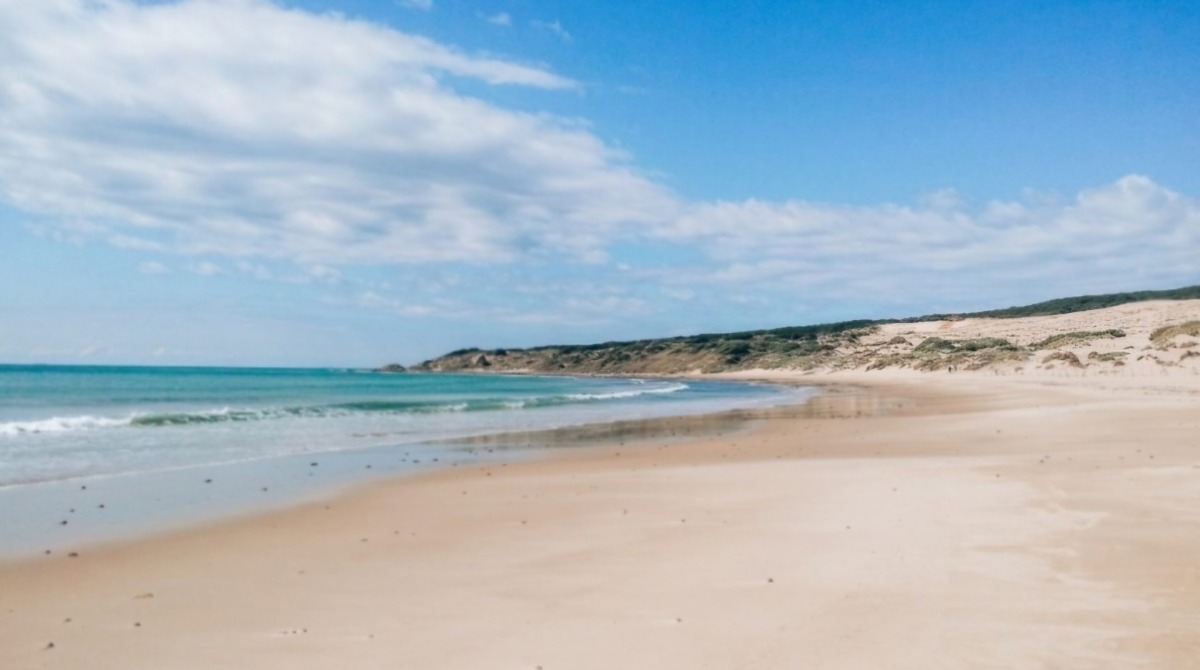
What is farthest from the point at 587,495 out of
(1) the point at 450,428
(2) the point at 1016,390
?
(2) the point at 1016,390

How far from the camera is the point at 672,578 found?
272 inches

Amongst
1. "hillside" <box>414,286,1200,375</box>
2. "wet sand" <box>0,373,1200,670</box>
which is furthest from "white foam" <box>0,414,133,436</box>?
"hillside" <box>414,286,1200,375</box>

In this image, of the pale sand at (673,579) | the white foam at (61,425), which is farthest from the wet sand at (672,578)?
the white foam at (61,425)

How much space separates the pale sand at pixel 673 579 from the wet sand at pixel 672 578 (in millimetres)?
29

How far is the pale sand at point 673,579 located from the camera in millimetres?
5219

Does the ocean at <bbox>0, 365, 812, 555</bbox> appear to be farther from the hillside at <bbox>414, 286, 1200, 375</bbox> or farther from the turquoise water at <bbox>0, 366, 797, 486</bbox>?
the hillside at <bbox>414, 286, 1200, 375</bbox>

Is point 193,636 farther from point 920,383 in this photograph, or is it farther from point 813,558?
point 920,383

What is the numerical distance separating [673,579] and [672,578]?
0.04 metres

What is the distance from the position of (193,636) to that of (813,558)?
496 centimetres

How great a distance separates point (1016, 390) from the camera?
122 ft

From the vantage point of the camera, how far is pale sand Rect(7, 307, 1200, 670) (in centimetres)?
522

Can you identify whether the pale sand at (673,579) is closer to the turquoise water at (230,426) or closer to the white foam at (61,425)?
the turquoise water at (230,426)

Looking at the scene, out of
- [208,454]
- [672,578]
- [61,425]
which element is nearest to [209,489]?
[208,454]

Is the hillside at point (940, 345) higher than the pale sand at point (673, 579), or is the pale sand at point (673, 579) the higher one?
the hillside at point (940, 345)
